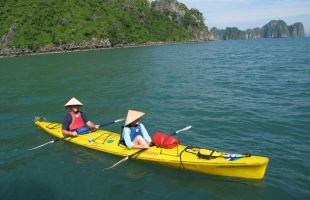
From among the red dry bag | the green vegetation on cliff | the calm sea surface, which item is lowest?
the calm sea surface

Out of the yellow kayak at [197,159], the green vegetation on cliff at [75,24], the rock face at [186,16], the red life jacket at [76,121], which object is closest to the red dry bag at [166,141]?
the yellow kayak at [197,159]

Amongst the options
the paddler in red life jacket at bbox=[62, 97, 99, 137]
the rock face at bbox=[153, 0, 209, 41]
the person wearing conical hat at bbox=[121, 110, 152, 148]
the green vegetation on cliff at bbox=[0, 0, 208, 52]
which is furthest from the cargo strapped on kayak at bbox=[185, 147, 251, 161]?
the rock face at bbox=[153, 0, 209, 41]

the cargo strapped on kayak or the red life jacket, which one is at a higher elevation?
the red life jacket

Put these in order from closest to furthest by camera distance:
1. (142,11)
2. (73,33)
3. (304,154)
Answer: (304,154) < (73,33) < (142,11)

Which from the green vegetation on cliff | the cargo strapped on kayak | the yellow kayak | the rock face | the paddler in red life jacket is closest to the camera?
the yellow kayak

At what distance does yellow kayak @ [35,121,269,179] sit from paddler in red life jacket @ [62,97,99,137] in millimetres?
909

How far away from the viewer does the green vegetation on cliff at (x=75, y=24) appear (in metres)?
89.0

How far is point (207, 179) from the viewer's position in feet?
33.2

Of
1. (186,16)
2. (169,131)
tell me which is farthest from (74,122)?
(186,16)

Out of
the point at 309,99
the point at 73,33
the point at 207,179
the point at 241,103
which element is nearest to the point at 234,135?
the point at 207,179

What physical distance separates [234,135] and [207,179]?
423cm

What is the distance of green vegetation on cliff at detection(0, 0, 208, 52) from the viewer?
8900 cm

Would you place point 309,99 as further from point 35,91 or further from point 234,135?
point 35,91

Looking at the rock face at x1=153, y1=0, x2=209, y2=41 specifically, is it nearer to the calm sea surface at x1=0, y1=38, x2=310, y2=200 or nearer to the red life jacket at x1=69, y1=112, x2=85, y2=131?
the calm sea surface at x1=0, y1=38, x2=310, y2=200
